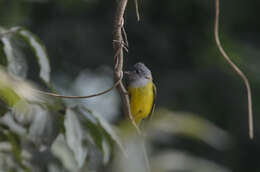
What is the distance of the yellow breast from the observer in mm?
4836

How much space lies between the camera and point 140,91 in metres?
4.82

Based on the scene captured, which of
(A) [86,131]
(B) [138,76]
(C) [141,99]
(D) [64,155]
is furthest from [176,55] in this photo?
(A) [86,131]

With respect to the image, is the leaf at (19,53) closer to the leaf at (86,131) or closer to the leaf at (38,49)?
the leaf at (38,49)

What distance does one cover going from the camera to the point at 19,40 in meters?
3.35

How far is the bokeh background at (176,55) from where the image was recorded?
7988 mm

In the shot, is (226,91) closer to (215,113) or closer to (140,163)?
(215,113)

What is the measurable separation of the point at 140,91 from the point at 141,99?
80 mm

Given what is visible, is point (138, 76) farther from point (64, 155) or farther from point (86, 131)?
point (86, 131)

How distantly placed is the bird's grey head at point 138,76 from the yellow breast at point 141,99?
0.15 feet

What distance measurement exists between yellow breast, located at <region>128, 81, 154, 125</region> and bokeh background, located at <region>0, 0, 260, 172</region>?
9.08 feet

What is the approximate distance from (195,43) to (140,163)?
5.68 m

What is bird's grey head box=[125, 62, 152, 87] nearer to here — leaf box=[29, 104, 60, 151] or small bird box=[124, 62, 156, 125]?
small bird box=[124, 62, 156, 125]

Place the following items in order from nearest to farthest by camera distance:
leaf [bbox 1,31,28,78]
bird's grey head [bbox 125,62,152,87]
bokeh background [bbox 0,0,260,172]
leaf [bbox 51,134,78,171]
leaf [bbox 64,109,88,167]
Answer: leaf [bbox 64,109,88,167] → leaf [bbox 1,31,28,78] → leaf [bbox 51,134,78,171] → bird's grey head [bbox 125,62,152,87] → bokeh background [bbox 0,0,260,172]

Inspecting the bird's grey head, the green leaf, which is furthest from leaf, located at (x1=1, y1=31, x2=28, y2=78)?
the bird's grey head
